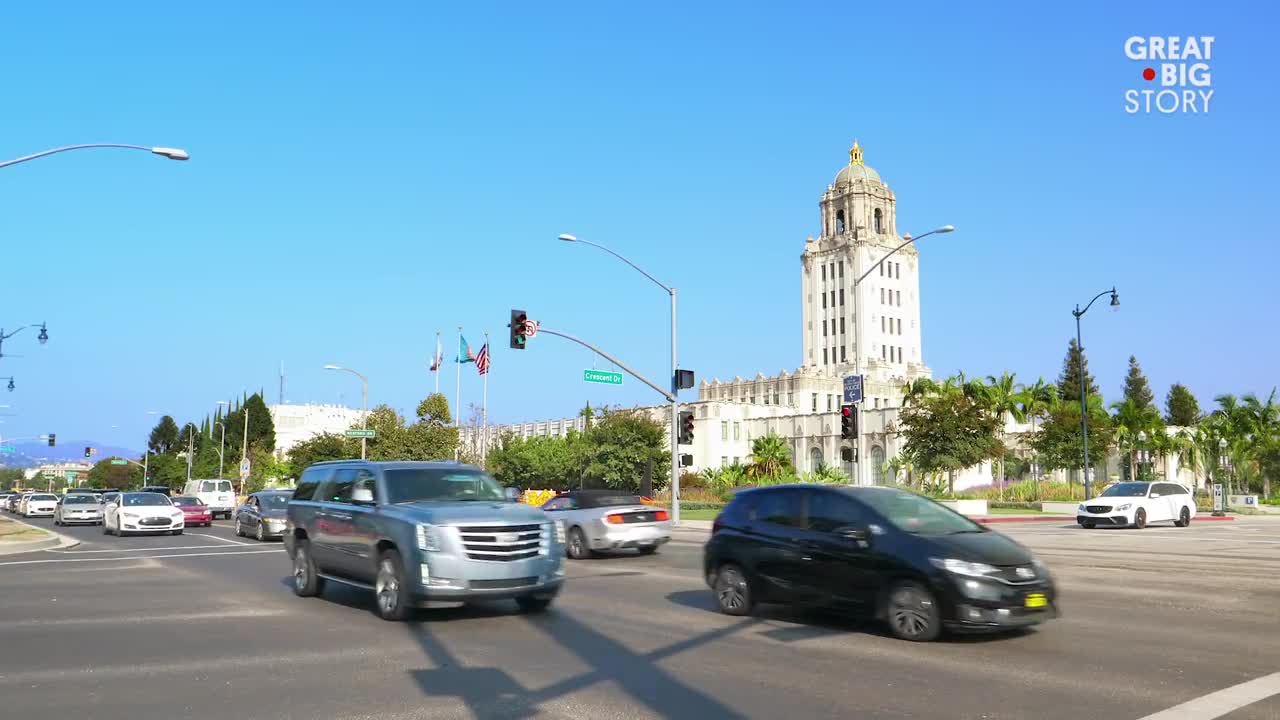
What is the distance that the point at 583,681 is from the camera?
8.70m

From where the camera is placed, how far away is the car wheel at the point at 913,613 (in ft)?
34.3

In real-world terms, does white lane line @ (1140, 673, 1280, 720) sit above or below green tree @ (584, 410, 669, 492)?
below

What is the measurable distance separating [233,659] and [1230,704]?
8.48 metres

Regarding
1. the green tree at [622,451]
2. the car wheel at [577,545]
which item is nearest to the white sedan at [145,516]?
the car wheel at [577,545]

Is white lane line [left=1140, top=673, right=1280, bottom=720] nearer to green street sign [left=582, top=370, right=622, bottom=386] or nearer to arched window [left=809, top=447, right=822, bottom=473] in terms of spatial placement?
green street sign [left=582, top=370, right=622, bottom=386]

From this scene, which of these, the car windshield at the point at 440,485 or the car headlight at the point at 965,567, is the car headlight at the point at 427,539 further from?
the car headlight at the point at 965,567

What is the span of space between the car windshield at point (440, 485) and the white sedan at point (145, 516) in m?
22.8

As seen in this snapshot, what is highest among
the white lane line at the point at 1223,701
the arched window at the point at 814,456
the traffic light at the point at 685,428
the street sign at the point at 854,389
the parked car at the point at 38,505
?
the street sign at the point at 854,389

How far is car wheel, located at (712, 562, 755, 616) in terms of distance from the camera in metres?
12.5

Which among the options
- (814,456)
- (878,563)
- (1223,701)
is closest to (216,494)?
(878,563)

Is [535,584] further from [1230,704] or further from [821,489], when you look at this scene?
[1230,704]

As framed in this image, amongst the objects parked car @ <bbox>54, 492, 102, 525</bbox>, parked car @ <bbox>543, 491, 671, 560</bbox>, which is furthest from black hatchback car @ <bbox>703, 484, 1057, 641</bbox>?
parked car @ <bbox>54, 492, 102, 525</bbox>

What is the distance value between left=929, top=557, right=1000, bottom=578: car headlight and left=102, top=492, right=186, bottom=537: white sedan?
93.6 ft

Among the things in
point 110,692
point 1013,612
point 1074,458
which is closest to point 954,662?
point 1013,612
